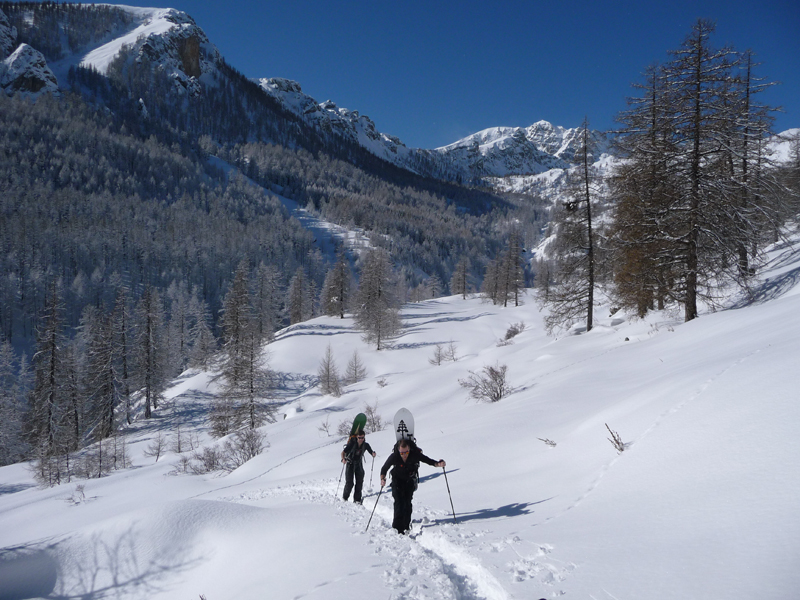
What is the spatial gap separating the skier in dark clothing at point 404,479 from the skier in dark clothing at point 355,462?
198 centimetres

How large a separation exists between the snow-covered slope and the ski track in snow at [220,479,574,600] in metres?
0.02

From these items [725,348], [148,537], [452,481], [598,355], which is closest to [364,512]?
[452,481]

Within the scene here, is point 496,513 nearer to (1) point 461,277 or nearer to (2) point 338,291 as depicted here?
(2) point 338,291

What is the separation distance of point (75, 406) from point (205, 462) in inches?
928

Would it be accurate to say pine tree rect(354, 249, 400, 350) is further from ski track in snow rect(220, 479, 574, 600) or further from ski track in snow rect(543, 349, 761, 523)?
ski track in snow rect(543, 349, 761, 523)

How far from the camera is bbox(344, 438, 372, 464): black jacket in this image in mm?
7902

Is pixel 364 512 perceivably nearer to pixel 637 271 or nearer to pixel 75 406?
pixel 637 271

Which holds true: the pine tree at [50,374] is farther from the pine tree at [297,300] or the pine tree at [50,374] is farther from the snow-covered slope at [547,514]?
the pine tree at [297,300]

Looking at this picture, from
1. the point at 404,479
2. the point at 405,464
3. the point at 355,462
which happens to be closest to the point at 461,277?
the point at 355,462

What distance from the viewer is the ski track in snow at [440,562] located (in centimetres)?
354

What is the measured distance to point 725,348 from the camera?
7922mm

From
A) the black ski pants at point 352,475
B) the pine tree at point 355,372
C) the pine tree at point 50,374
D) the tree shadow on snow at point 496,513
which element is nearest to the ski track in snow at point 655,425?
the tree shadow on snow at point 496,513

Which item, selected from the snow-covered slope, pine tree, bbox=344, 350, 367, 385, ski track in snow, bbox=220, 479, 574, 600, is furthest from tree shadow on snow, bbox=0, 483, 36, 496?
ski track in snow, bbox=220, 479, 574, 600

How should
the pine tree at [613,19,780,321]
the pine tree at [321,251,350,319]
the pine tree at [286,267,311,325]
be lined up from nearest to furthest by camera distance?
the pine tree at [613,19,780,321]
the pine tree at [321,251,350,319]
the pine tree at [286,267,311,325]
